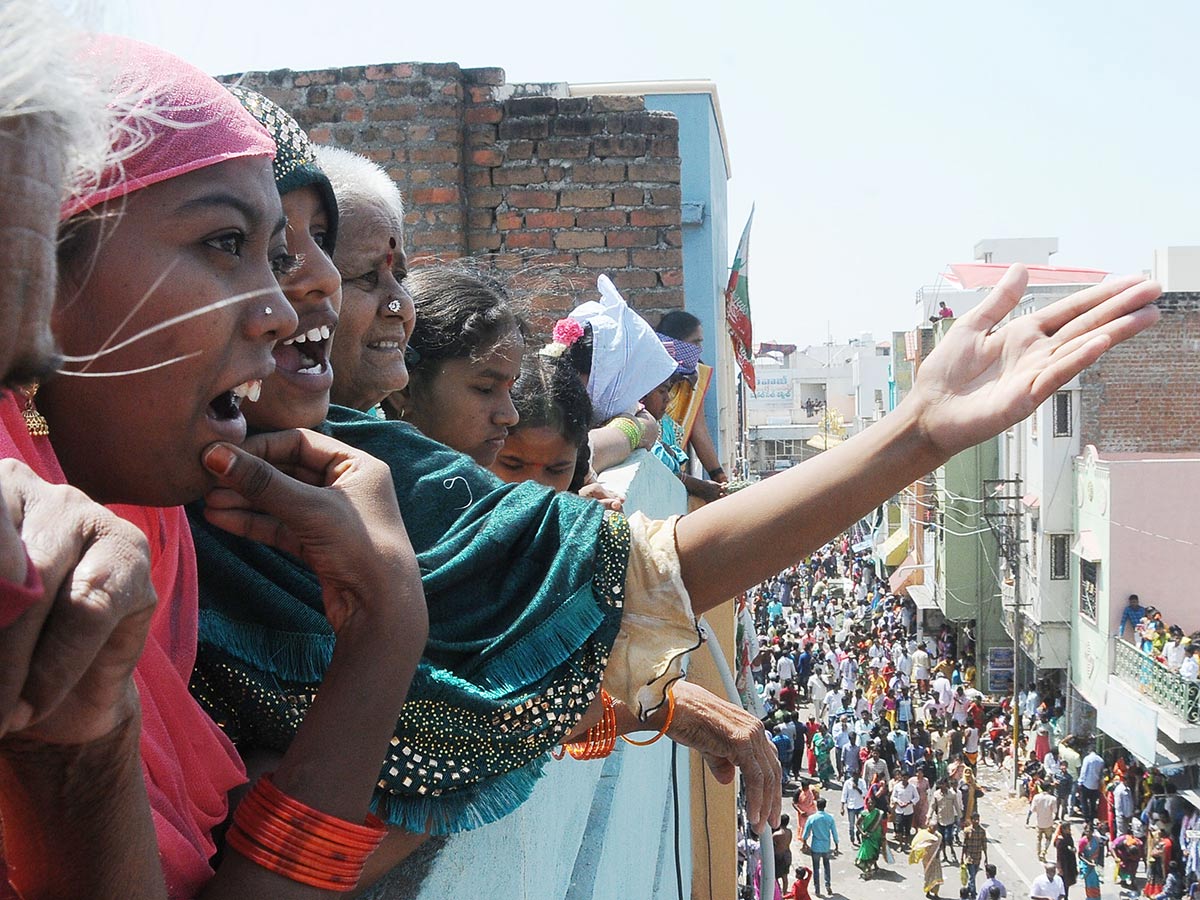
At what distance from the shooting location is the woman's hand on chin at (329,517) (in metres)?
1.29

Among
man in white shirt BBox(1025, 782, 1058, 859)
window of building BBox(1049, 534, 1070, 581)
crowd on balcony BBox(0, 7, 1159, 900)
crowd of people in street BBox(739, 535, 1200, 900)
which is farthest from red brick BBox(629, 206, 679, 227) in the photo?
window of building BBox(1049, 534, 1070, 581)

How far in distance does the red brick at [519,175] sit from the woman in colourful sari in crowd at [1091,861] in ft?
38.6

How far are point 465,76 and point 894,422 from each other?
4.69 m

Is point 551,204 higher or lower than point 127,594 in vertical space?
higher

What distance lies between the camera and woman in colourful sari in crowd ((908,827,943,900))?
14.8m

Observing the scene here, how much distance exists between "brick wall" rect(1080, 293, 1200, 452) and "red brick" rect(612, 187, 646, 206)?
19.9 meters

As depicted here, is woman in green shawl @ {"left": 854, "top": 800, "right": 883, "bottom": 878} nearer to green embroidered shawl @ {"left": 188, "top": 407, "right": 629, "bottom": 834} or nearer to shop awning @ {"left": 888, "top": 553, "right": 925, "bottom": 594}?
green embroidered shawl @ {"left": 188, "top": 407, "right": 629, "bottom": 834}

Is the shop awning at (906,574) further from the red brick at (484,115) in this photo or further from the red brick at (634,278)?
the red brick at (484,115)

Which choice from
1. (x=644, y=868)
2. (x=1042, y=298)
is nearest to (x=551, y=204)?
(x=644, y=868)

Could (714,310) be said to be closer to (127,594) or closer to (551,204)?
(551,204)

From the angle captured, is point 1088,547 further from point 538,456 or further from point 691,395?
point 538,456

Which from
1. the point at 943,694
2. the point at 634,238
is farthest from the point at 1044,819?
the point at 634,238

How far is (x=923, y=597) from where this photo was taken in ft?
106

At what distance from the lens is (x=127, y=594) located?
0.73 metres
